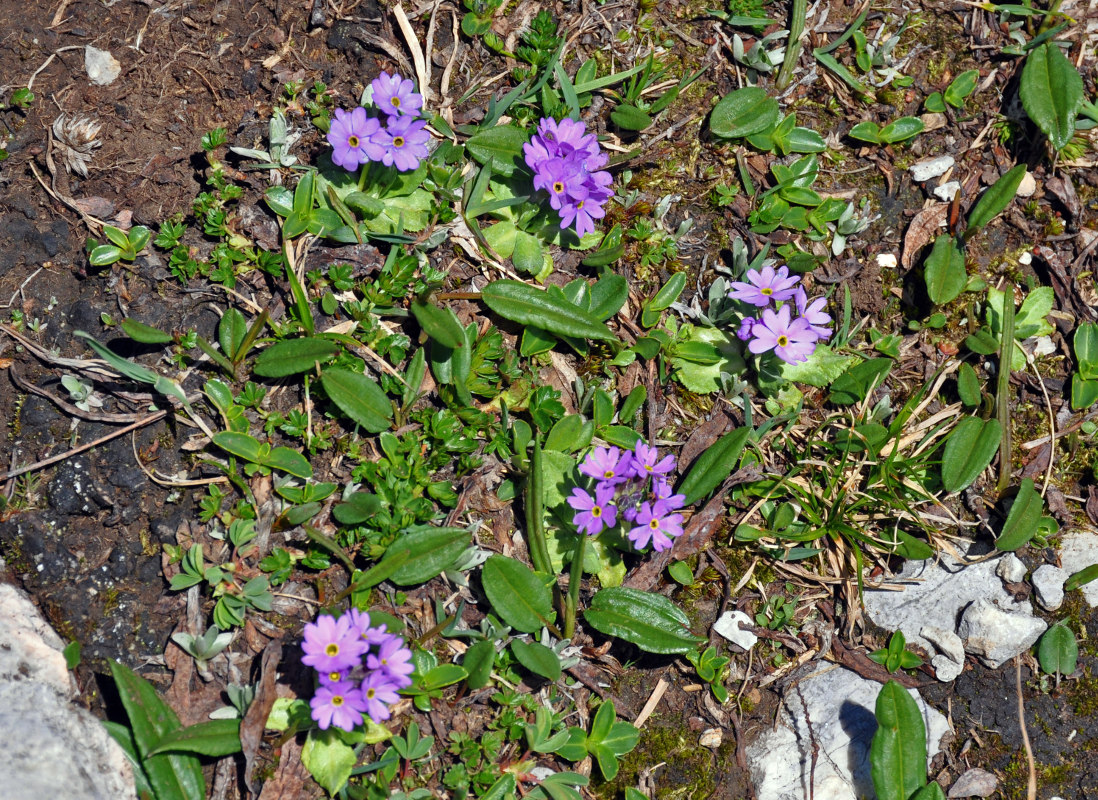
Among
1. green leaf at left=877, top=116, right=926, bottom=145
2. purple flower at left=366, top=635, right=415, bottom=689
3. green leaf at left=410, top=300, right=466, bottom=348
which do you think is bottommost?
purple flower at left=366, top=635, right=415, bottom=689

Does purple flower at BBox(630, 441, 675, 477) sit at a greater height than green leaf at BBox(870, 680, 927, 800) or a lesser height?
greater

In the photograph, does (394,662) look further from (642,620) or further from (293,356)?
(293,356)

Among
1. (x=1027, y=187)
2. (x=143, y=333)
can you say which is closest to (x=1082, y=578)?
(x=1027, y=187)

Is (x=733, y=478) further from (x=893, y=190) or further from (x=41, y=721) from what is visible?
(x=41, y=721)

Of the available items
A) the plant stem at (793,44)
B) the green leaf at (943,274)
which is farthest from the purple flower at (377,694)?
the plant stem at (793,44)

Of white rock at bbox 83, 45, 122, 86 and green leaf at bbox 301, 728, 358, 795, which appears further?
white rock at bbox 83, 45, 122, 86

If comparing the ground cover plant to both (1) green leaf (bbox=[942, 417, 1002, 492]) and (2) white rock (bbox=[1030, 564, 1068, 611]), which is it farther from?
(2) white rock (bbox=[1030, 564, 1068, 611])

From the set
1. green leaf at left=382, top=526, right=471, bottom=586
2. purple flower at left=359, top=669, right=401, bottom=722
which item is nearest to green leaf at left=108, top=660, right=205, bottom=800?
Answer: purple flower at left=359, top=669, right=401, bottom=722
